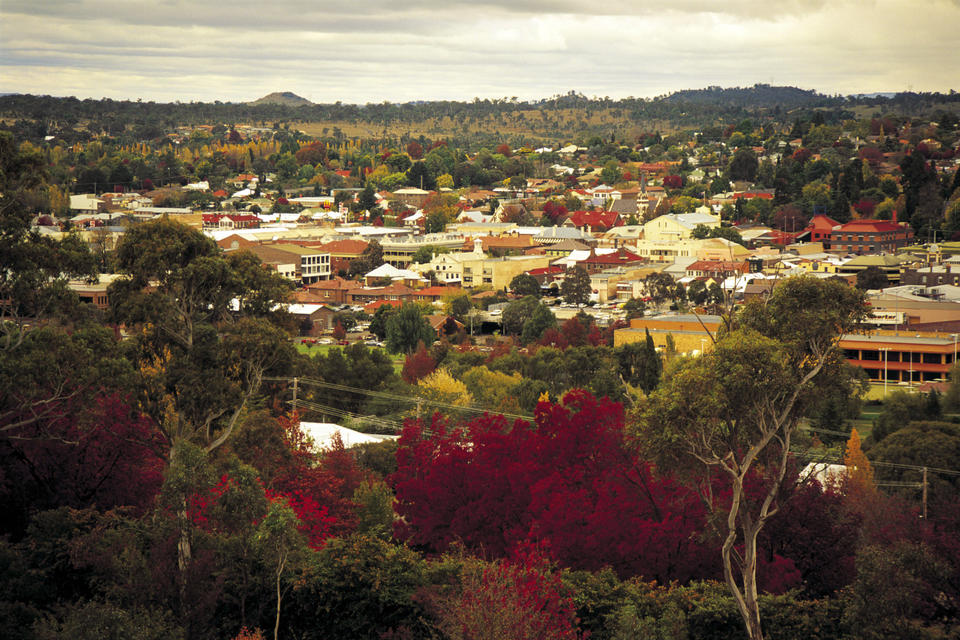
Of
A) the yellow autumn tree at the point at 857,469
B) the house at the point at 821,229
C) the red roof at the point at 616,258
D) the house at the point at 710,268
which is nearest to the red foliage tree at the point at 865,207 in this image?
the house at the point at 821,229

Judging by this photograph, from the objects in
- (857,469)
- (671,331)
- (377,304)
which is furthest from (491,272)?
(857,469)

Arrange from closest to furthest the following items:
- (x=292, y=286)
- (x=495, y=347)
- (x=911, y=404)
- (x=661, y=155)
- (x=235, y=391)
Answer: (x=235, y=391), (x=292, y=286), (x=911, y=404), (x=495, y=347), (x=661, y=155)

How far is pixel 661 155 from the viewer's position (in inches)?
4988

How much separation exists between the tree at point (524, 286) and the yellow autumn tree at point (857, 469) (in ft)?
123

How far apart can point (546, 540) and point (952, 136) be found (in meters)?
96.8

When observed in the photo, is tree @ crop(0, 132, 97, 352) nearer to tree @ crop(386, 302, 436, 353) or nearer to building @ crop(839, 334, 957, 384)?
building @ crop(839, 334, 957, 384)

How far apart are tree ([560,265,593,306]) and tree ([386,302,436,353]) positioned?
43.1 feet

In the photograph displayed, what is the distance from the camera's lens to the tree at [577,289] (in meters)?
55.1

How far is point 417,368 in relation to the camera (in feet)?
119

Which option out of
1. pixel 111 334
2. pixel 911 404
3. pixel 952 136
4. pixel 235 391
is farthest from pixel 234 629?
pixel 952 136

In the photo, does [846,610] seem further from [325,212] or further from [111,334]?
[325,212]

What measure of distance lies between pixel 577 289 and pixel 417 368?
20344 mm

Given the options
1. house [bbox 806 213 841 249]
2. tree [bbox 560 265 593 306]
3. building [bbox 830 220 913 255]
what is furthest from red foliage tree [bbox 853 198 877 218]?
tree [bbox 560 265 593 306]

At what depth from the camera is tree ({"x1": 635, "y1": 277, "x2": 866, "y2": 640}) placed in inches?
452
